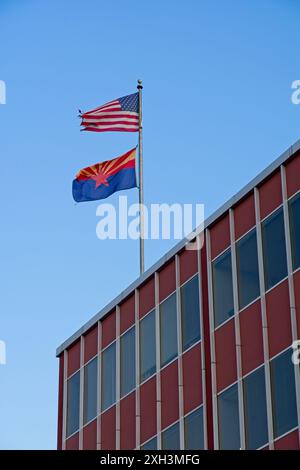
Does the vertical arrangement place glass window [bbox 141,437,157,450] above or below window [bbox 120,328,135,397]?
below

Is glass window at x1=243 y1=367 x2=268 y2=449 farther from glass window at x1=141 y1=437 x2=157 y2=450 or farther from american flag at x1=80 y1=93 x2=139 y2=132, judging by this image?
american flag at x1=80 y1=93 x2=139 y2=132

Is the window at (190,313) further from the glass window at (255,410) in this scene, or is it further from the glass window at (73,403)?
the glass window at (73,403)

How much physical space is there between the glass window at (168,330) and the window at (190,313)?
0.62 m

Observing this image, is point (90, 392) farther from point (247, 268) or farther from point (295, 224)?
point (295, 224)

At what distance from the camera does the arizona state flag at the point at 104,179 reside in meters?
46.5

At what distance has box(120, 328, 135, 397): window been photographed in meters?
42.1

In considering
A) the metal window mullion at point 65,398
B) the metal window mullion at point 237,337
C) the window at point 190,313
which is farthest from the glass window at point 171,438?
the metal window mullion at point 65,398

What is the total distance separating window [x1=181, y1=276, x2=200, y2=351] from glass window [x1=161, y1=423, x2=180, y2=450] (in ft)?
7.86

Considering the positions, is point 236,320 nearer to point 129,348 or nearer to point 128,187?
point 129,348

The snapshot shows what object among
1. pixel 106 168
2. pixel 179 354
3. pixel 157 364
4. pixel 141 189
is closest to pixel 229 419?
pixel 179 354

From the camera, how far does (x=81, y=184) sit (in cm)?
4688

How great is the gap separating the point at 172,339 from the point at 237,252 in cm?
448

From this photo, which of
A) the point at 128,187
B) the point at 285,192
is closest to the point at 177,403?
the point at 285,192

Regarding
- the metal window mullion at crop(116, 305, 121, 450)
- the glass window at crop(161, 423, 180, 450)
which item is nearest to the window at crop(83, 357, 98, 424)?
the metal window mullion at crop(116, 305, 121, 450)
